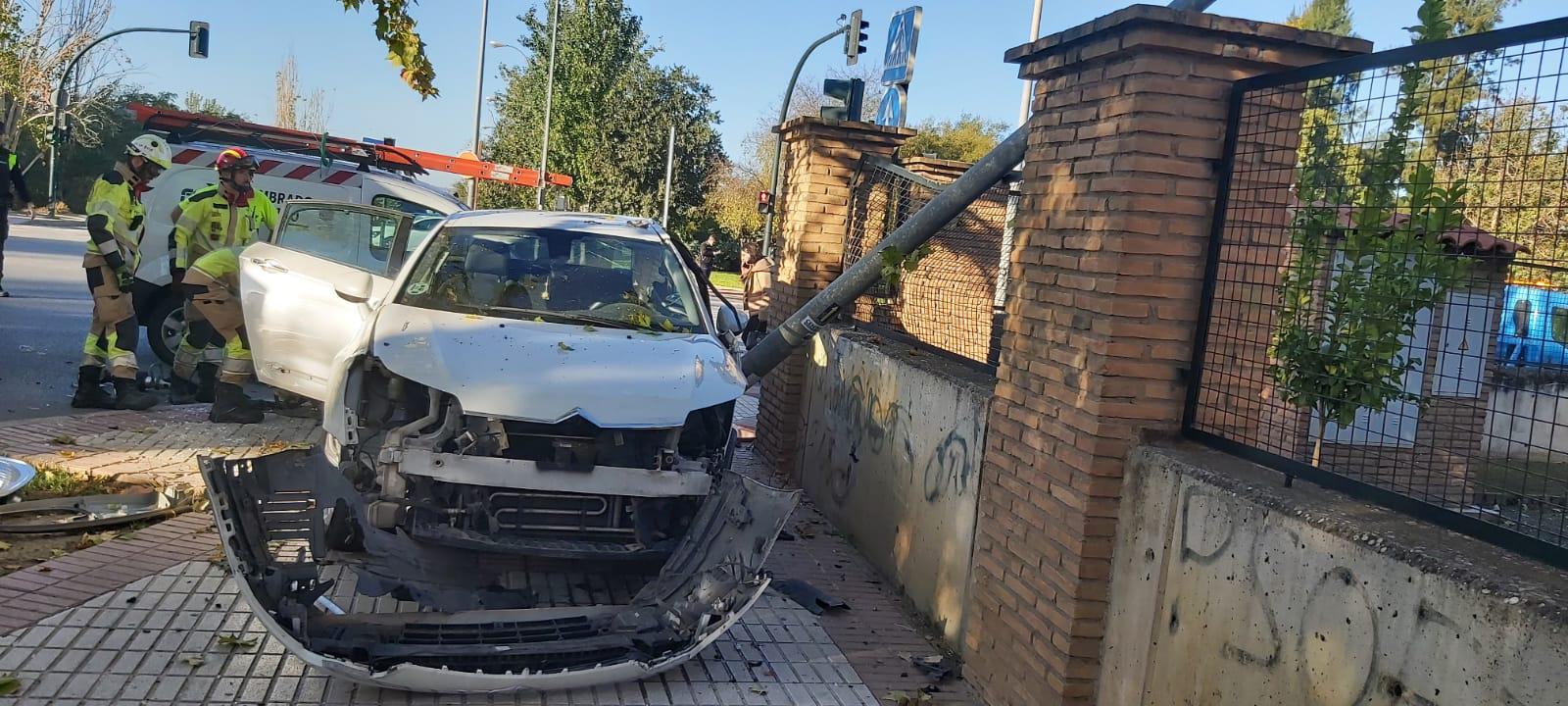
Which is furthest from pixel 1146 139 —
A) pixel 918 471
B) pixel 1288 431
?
pixel 918 471

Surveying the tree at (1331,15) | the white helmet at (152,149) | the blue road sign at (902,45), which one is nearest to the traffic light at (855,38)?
the blue road sign at (902,45)

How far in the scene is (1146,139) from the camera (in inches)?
154

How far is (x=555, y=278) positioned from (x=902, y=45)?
6091mm

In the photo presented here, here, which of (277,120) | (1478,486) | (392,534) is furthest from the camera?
(277,120)

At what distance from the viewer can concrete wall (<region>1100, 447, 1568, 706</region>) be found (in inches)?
98.7

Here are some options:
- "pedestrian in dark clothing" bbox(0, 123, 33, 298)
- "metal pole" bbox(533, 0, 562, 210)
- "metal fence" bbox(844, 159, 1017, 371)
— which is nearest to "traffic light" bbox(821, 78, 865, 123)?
"metal fence" bbox(844, 159, 1017, 371)

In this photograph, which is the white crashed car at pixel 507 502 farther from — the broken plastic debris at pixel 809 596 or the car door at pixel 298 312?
the car door at pixel 298 312

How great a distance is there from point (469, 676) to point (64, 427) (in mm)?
5676

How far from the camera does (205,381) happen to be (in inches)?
373

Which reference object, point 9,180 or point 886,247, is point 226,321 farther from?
point 886,247

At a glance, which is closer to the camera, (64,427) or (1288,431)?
(1288,431)

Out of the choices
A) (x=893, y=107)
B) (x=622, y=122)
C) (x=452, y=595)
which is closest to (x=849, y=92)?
(x=893, y=107)

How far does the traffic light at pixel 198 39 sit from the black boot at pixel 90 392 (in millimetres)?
22280

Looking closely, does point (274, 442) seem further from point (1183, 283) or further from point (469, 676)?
point (1183, 283)
